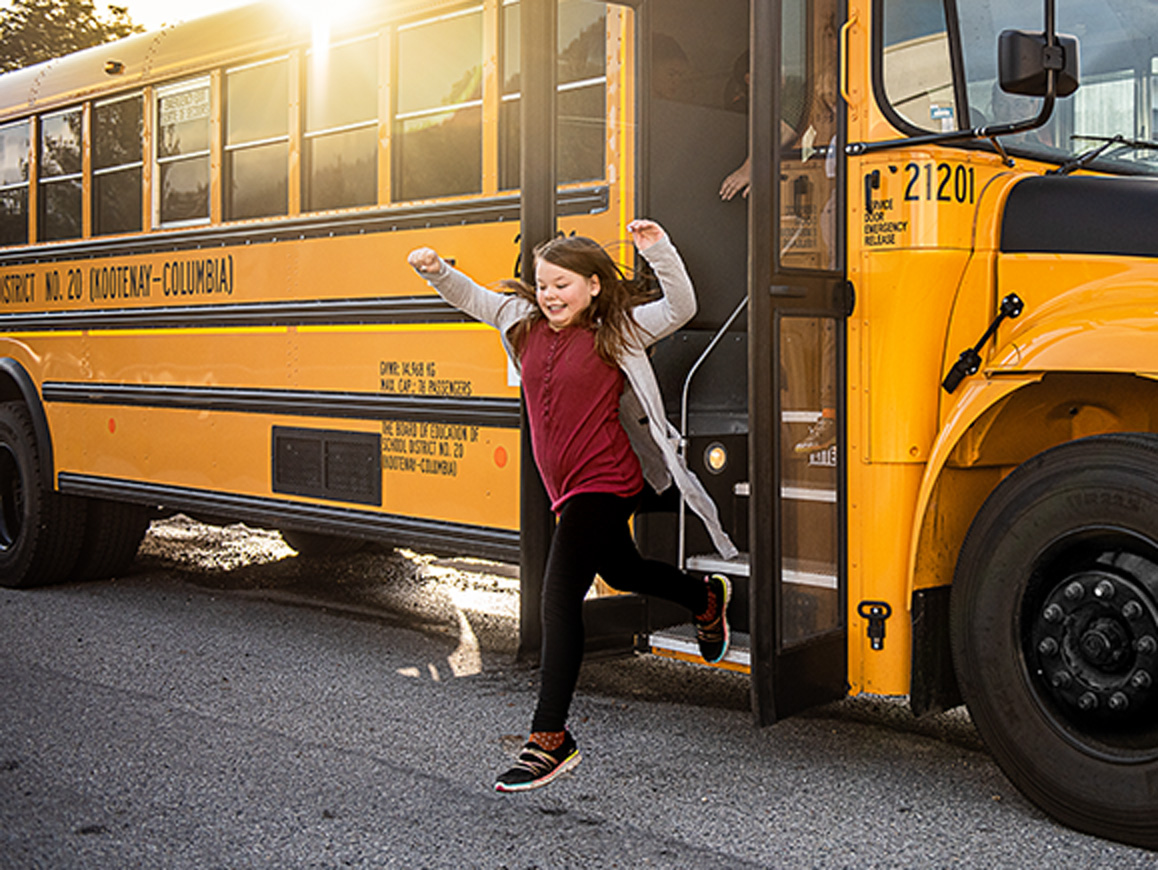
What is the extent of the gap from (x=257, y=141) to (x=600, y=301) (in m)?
2.41

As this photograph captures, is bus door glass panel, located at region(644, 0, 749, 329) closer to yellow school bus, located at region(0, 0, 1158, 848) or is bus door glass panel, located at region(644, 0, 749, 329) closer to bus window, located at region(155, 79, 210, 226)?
yellow school bus, located at region(0, 0, 1158, 848)

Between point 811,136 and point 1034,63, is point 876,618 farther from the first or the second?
point 1034,63

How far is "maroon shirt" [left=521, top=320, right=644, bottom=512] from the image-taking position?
3.45 metres

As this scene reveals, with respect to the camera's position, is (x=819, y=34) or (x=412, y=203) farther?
(x=412, y=203)

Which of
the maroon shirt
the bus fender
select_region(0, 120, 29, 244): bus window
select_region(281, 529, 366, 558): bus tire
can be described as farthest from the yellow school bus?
select_region(281, 529, 366, 558): bus tire

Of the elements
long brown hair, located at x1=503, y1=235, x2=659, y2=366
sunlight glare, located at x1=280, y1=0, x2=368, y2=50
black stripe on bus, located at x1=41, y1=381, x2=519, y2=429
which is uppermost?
sunlight glare, located at x1=280, y1=0, x2=368, y2=50

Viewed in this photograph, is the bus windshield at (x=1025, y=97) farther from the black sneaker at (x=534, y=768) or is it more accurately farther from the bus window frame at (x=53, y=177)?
the bus window frame at (x=53, y=177)

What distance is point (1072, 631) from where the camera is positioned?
116 inches

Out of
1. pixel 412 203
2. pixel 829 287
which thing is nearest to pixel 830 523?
pixel 829 287

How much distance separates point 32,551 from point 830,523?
4.61 m

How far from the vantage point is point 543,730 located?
10.9 feet

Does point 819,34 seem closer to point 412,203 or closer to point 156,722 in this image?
point 412,203

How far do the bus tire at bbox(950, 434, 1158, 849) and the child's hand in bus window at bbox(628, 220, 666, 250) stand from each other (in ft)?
3.42

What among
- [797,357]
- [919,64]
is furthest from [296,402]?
[919,64]
